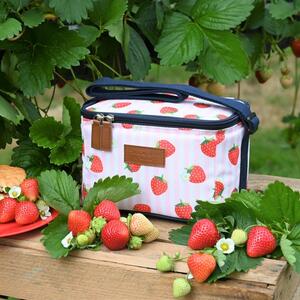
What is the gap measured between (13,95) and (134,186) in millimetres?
459

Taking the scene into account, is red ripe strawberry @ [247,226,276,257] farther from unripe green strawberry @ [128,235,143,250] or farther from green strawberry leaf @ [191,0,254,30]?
green strawberry leaf @ [191,0,254,30]

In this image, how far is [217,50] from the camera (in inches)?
65.4

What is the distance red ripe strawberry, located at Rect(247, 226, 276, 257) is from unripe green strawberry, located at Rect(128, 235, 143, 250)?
0.18 metres

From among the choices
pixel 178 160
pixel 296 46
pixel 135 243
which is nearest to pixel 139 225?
pixel 135 243

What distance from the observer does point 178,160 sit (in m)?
1.39

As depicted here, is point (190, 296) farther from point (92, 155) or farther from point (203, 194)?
point (92, 155)

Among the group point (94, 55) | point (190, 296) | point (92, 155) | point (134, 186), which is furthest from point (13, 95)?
point (190, 296)

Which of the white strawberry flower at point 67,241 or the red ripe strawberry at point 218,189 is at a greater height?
the red ripe strawberry at point 218,189

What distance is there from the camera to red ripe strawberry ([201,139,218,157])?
1.37 metres

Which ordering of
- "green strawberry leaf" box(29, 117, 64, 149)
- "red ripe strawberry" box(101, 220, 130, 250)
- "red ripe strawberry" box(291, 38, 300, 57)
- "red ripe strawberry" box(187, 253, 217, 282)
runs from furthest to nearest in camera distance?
"red ripe strawberry" box(291, 38, 300, 57) < "green strawberry leaf" box(29, 117, 64, 149) < "red ripe strawberry" box(101, 220, 130, 250) < "red ripe strawberry" box(187, 253, 217, 282)

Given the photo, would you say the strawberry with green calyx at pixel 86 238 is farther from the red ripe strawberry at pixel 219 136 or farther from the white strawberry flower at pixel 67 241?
the red ripe strawberry at pixel 219 136

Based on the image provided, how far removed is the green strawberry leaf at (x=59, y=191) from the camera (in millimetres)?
1427

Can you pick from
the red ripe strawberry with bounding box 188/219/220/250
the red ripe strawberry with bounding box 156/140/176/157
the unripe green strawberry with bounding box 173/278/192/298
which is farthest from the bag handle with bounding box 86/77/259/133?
the unripe green strawberry with bounding box 173/278/192/298

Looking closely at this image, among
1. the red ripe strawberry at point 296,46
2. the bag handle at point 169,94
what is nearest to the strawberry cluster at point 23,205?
the bag handle at point 169,94
